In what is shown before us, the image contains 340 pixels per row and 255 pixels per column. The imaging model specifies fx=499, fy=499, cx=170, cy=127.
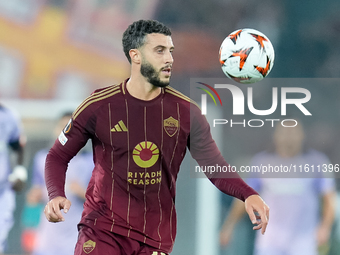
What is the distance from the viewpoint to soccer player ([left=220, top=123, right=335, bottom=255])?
16.6 feet

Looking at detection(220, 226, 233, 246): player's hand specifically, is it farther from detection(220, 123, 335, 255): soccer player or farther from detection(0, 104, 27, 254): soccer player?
detection(0, 104, 27, 254): soccer player

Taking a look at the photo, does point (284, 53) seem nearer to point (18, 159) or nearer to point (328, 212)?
point (328, 212)

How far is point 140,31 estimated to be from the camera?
10.1 ft

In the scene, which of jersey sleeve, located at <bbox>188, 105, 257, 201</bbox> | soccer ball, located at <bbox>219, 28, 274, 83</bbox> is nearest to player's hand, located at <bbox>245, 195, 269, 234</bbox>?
jersey sleeve, located at <bbox>188, 105, 257, 201</bbox>

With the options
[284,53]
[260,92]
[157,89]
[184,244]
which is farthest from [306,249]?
[157,89]

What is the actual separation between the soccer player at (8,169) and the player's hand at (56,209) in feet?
8.80

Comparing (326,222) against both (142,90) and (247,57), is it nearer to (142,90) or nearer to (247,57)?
(247,57)

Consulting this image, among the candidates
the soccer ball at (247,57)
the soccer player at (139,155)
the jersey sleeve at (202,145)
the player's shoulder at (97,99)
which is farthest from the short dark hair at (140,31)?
the soccer ball at (247,57)

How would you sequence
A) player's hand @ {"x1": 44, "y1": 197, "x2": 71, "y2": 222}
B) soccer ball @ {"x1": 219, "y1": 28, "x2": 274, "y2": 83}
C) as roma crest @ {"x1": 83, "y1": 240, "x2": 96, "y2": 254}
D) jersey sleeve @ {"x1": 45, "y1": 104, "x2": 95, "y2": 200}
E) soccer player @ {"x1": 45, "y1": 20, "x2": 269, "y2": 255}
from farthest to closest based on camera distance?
soccer ball @ {"x1": 219, "y1": 28, "x2": 274, "y2": 83} → jersey sleeve @ {"x1": 45, "y1": 104, "x2": 95, "y2": 200} → soccer player @ {"x1": 45, "y1": 20, "x2": 269, "y2": 255} → as roma crest @ {"x1": 83, "y1": 240, "x2": 96, "y2": 254} → player's hand @ {"x1": 44, "y1": 197, "x2": 71, "y2": 222}

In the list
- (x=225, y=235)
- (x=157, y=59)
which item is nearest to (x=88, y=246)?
(x=157, y=59)

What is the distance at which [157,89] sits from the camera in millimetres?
3039

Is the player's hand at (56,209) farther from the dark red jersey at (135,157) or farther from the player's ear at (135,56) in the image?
the player's ear at (135,56)

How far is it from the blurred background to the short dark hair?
2.12 m

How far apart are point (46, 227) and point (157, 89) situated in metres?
2.75
